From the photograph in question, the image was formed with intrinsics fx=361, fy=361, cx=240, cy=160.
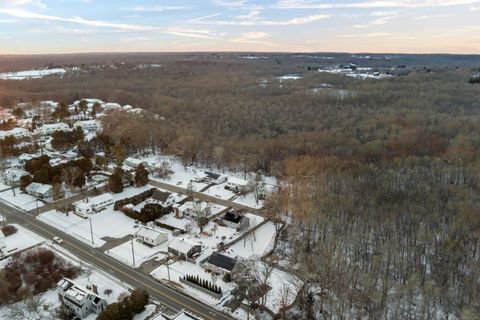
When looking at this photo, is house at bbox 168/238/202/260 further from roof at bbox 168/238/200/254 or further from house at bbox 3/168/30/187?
house at bbox 3/168/30/187

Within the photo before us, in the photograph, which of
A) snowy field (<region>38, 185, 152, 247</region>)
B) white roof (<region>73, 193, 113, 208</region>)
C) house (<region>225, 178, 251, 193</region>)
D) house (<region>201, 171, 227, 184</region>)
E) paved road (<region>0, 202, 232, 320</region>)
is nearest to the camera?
paved road (<region>0, 202, 232, 320</region>)

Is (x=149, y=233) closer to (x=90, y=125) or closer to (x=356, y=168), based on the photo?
(x=356, y=168)

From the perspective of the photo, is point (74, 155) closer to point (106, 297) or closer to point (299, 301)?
point (106, 297)

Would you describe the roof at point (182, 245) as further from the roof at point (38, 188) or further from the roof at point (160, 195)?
the roof at point (38, 188)

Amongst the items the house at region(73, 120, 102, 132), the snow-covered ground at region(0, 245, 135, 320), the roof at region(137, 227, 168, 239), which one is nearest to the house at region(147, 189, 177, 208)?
the roof at region(137, 227, 168, 239)

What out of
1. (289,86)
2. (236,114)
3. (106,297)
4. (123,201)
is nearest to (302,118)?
(236,114)

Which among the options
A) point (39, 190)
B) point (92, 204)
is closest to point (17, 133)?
point (39, 190)

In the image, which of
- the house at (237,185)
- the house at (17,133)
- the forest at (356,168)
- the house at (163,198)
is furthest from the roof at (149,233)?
the house at (17,133)
